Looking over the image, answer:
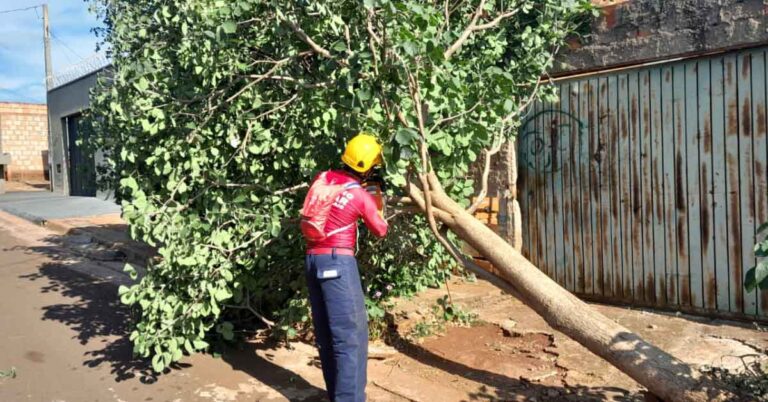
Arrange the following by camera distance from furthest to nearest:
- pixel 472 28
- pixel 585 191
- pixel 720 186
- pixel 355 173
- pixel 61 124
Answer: pixel 61 124 → pixel 585 191 → pixel 720 186 → pixel 472 28 → pixel 355 173

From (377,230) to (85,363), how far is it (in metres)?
2.77

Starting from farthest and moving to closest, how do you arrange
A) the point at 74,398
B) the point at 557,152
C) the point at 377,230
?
the point at 557,152 < the point at 74,398 < the point at 377,230

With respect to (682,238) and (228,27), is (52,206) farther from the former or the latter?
(682,238)

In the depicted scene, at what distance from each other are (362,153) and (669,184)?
3012 mm

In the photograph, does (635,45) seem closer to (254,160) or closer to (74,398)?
(254,160)

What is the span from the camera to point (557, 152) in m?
6.43

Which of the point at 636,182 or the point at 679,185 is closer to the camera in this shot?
the point at 679,185

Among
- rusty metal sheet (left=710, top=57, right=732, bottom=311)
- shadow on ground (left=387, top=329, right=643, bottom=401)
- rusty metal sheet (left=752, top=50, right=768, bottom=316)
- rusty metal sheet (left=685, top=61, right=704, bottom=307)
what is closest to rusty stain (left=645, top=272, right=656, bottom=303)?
rusty metal sheet (left=685, top=61, right=704, bottom=307)

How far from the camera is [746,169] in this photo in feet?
16.8

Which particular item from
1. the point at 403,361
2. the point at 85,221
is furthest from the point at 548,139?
the point at 85,221

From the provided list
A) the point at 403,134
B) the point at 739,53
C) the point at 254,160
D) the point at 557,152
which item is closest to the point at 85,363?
the point at 254,160

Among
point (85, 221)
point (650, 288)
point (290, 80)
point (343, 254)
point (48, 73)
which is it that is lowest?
point (650, 288)

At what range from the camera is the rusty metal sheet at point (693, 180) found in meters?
5.39

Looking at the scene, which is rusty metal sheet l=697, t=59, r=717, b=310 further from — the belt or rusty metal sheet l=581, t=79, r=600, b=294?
the belt
